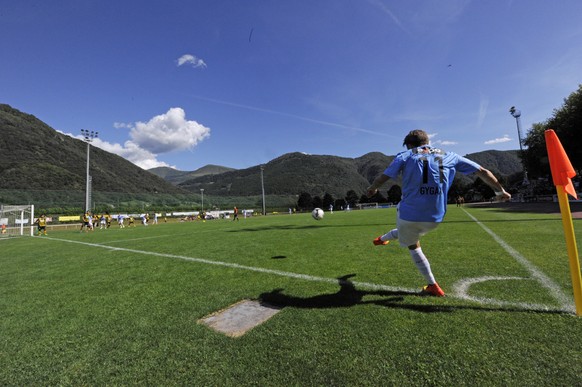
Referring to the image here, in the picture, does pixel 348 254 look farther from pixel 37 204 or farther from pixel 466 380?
pixel 37 204

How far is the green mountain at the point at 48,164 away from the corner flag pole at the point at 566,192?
101 m

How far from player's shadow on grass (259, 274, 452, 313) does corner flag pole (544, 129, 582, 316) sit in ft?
4.24

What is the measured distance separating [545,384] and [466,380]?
473 mm

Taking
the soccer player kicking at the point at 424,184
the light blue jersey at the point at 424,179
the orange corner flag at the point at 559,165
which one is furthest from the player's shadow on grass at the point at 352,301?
the orange corner flag at the point at 559,165

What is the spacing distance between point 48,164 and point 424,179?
118548mm

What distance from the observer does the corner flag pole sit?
9.78 feet

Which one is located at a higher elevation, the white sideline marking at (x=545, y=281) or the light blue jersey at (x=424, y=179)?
the light blue jersey at (x=424, y=179)

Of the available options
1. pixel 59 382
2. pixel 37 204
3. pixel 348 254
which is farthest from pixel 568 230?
pixel 37 204

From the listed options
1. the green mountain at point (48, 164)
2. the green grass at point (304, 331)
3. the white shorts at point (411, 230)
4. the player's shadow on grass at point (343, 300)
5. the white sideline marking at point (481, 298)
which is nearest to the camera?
the green grass at point (304, 331)

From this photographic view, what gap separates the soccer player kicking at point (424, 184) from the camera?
352 cm

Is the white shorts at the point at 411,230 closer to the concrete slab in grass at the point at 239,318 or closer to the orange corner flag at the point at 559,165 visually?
the orange corner flag at the point at 559,165

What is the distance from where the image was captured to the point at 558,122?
3525 cm

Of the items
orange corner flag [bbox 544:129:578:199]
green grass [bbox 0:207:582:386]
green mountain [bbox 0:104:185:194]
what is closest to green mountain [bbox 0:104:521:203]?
green mountain [bbox 0:104:185:194]

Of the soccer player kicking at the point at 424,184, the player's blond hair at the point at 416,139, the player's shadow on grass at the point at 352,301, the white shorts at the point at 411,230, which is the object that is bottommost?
the player's shadow on grass at the point at 352,301
